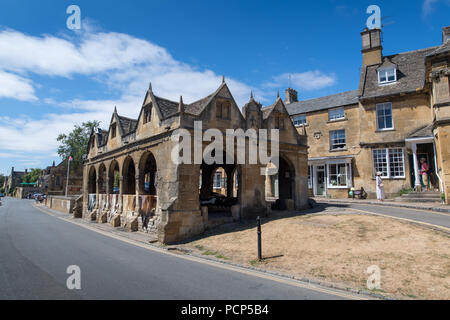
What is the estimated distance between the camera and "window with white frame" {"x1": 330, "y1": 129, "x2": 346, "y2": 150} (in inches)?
965

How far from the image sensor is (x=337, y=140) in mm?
24844

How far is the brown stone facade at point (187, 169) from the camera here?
11727 mm

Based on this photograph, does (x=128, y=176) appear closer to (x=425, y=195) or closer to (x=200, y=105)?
(x=200, y=105)

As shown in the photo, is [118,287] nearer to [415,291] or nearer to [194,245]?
[194,245]

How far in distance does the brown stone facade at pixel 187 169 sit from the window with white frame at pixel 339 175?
828cm

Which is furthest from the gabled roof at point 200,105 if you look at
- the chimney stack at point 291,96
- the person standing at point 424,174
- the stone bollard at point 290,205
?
the chimney stack at point 291,96

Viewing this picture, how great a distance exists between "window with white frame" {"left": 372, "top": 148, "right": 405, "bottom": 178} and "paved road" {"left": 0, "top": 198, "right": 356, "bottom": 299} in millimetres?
19143

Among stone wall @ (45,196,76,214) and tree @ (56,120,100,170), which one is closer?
stone wall @ (45,196,76,214)

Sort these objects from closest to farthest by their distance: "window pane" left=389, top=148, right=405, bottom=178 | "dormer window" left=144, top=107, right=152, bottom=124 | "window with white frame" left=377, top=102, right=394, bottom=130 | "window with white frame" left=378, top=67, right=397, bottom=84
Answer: "dormer window" left=144, top=107, right=152, bottom=124 → "window pane" left=389, top=148, right=405, bottom=178 → "window with white frame" left=377, top=102, right=394, bottom=130 → "window with white frame" left=378, top=67, right=397, bottom=84

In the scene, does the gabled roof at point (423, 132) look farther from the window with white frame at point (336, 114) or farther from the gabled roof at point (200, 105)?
the gabled roof at point (200, 105)

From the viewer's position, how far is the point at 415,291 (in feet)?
17.7

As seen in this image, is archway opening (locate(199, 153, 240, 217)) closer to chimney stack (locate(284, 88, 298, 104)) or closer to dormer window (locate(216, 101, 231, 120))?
dormer window (locate(216, 101, 231, 120))

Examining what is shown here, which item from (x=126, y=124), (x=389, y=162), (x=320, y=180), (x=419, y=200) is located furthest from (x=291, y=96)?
(x=126, y=124)

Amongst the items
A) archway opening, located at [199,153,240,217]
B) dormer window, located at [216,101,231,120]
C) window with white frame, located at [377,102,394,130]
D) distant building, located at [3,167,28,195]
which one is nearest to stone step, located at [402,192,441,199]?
window with white frame, located at [377,102,394,130]
